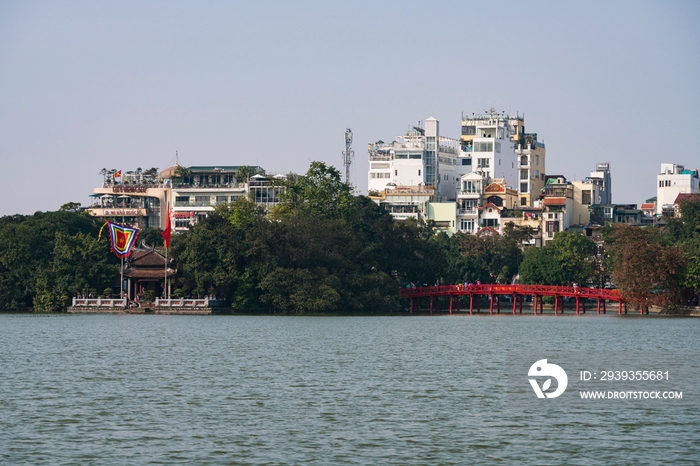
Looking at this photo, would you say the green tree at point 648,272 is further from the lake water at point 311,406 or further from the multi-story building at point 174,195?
the multi-story building at point 174,195

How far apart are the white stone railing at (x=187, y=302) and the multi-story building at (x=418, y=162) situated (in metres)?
73.8

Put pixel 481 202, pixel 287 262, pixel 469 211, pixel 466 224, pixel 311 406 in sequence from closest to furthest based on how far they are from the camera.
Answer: pixel 311 406 → pixel 287 262 → pixel 466 224 → pixel 469 211 → pixel 481 202

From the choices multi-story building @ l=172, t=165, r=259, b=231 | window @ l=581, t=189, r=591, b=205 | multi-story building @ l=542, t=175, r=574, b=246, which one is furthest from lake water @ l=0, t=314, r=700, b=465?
window @ l=581, t=189, r=591, b=205

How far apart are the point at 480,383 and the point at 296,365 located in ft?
27.3

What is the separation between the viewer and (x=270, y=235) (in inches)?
3253

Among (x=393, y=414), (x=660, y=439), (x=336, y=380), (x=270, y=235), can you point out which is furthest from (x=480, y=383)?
(x=270, y=235)

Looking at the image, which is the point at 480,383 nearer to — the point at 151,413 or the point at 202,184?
the point at 151,413

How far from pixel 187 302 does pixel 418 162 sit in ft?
267

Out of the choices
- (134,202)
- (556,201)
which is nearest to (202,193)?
(134,202)

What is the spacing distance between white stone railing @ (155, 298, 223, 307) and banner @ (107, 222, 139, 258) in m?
4.93

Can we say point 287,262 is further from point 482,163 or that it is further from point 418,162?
point 482,163

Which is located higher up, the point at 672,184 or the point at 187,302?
the point at 672,184

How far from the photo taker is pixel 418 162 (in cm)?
15725

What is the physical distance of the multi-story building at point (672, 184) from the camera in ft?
489
